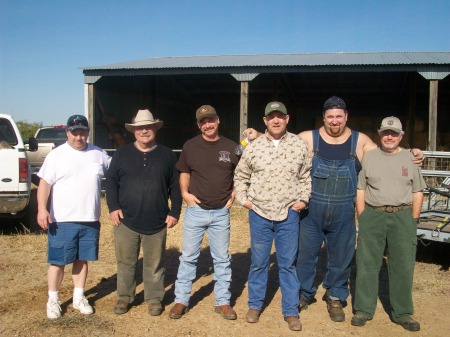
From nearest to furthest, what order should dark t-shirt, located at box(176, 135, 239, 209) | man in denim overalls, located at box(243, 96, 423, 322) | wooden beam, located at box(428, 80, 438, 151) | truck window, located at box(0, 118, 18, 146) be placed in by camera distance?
man in denim overalls, located at box(243, 96, 423, 322) → dark t-shirt, located at box(176, 135, 239, 209) → truck window, located at box(0, 118, 18, 146) → wooden beam, located at box(428, 80, 438, 151)

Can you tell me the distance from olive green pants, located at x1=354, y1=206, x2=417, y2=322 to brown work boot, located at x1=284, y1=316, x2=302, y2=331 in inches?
21.9

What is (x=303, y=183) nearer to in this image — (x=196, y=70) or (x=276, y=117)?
(x=276, y=117)

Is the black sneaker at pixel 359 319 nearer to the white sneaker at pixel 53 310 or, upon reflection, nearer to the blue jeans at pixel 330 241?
the blue jeans at pixel 330 241

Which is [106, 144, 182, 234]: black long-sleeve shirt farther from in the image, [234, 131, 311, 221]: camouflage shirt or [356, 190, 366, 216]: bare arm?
[356, 190, 366, 216]: bare arm

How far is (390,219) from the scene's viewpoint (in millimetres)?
3959

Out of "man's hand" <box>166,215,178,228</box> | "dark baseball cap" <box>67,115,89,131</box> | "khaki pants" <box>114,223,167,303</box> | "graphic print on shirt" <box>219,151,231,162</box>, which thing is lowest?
"khaki pants" <box>114,223,167,303</box>

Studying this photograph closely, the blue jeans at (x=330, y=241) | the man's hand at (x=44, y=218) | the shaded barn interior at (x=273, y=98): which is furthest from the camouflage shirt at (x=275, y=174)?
the shaded barn interior at (x=273, y=98)

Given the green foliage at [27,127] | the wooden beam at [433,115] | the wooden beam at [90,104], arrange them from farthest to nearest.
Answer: the green foliage at [27,127], the wooden beam at [90,104], the wooden beam at [433,115]

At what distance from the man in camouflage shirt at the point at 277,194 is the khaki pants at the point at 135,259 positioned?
0.84 m

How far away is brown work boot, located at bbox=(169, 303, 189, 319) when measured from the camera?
4.12 m

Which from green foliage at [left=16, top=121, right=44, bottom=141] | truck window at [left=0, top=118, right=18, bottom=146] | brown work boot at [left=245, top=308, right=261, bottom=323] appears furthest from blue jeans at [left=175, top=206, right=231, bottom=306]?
green foliage at [left=16, top=121, right=44, bottom=141]

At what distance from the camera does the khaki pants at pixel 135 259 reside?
4.18 m

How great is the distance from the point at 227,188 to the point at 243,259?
8.06ft

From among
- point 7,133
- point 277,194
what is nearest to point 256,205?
point 277,194
